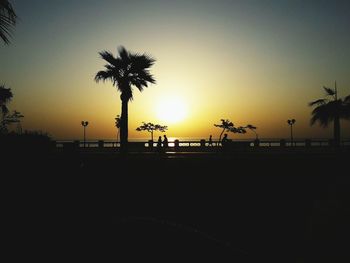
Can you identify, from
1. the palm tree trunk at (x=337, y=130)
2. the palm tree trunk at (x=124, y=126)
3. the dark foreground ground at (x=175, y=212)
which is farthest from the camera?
the palm tree trunk at (x=337, y=130)

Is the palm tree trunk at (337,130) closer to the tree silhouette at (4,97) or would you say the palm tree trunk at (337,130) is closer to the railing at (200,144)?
the railing at (200,144)

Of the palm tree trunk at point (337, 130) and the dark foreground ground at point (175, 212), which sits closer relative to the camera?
the dark foreground ground at point (175, 212)

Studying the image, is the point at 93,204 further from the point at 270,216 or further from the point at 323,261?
the point at 323,261

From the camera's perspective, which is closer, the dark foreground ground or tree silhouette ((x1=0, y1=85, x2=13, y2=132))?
the dark foreground ground

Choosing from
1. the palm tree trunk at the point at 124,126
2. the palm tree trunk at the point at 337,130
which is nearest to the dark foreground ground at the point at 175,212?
the palm tree trunk at the point at 124,126

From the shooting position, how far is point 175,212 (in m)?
10.0

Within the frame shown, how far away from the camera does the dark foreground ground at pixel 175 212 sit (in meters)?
4.04

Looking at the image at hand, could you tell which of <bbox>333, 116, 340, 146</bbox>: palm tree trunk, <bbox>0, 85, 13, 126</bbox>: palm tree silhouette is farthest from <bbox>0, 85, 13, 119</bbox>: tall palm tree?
<bbox>333, 116, 340, 146</bbox>: palm tree trunk

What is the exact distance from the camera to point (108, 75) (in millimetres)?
23828

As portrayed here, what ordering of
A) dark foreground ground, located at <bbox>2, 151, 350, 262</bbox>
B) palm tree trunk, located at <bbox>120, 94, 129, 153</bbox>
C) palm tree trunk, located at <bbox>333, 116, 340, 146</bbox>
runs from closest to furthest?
dark foreground ground, located at <bbox>2, 151, 350, 262</bbox>, palm tree trunk, located at <bbox>120, 94, 129, 153</bbox>, palm tree trunk, located at <bbox>333, 116, 340, 146</bbox>

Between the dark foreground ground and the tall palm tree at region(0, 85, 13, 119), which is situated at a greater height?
the tall palm tree at region(0, 85, 13, 119)

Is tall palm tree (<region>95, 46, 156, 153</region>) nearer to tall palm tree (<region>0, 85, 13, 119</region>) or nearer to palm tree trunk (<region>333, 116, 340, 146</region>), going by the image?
tall palm tree (<region>0, 85, 13, 119</region>)

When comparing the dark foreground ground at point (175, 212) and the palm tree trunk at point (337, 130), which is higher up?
the palm tree trunk at point (337, 130)

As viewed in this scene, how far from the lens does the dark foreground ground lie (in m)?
4.04
